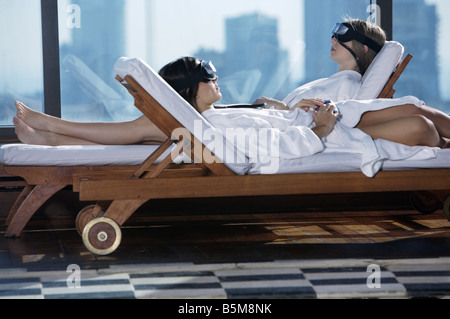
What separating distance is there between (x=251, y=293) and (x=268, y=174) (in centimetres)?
98

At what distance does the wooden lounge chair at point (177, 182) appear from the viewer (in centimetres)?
298

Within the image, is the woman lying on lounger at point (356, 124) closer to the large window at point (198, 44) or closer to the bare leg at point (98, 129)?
the bare leg at point (98, 129)

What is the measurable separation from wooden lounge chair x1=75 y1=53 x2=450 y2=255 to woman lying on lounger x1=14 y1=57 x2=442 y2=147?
0.18 meters

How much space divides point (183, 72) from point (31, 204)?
A: 990mm

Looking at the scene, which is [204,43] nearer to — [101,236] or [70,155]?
[70,155]

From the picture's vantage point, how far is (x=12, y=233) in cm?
352

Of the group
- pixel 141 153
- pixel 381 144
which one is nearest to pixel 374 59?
pixel 381 144

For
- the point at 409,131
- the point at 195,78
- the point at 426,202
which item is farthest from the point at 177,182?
the point at 426,202

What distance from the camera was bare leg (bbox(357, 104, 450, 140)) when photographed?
342 cm

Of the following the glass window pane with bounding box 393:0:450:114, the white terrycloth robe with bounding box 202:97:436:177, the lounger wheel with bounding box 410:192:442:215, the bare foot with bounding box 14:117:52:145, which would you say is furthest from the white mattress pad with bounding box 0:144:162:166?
the glass window pane with bounding box 393:0:450:114

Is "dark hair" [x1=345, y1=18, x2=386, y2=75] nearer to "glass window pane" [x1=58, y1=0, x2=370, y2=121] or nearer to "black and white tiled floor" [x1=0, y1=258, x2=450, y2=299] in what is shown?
"glass window pane" [x1=58, y1=0, x2=370, y2=121]

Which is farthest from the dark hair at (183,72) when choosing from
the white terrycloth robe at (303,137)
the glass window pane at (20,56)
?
the glass window pane at (20,56)

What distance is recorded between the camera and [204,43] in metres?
5.53
